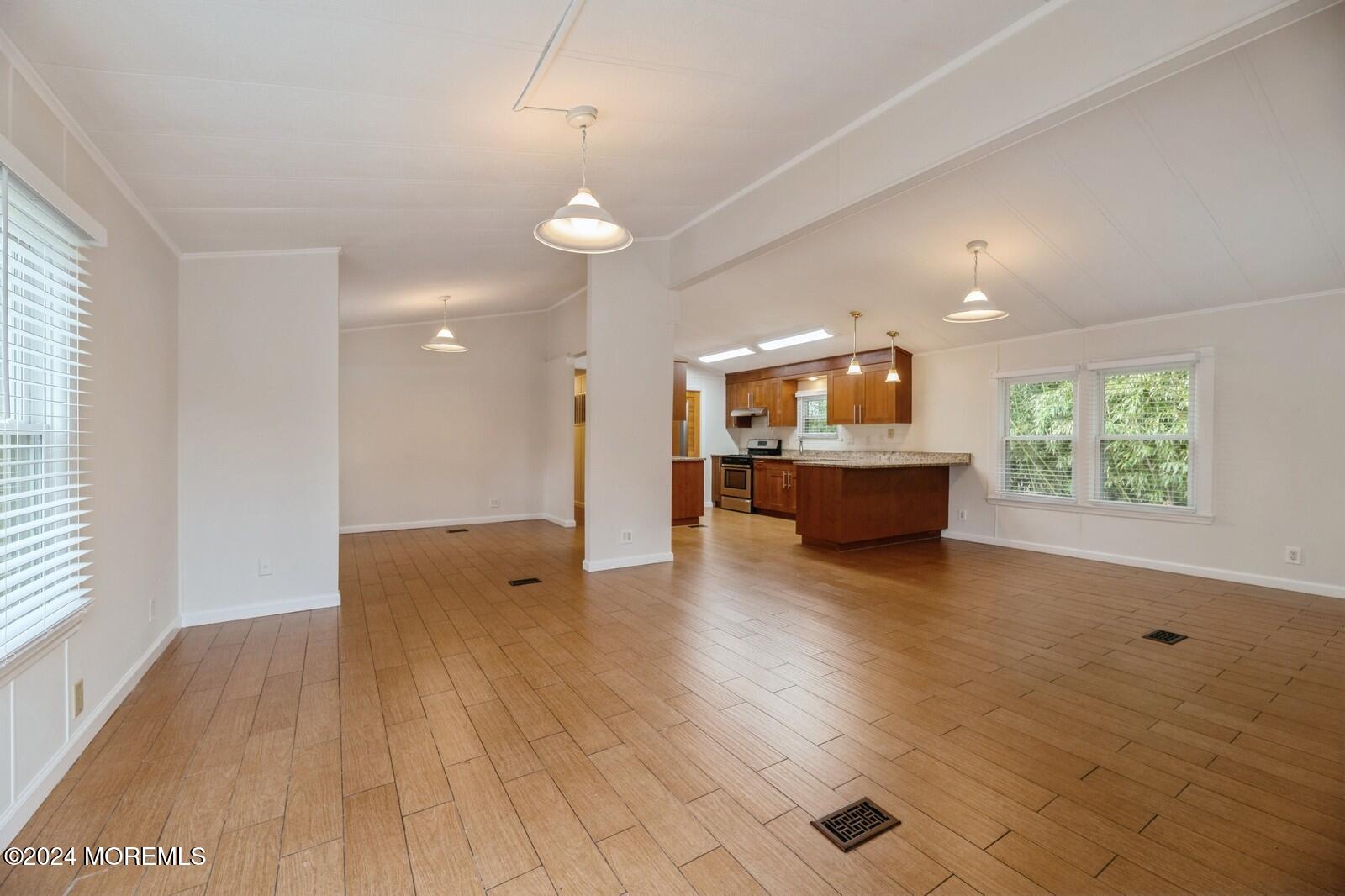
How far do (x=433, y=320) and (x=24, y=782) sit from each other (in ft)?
21.2

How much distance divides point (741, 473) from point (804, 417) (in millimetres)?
1369

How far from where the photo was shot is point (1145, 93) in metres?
2.91

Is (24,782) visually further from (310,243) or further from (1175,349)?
(1175,349)

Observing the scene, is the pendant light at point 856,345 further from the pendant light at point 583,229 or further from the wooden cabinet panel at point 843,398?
the pendant light at point 583,229

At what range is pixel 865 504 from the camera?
648cm

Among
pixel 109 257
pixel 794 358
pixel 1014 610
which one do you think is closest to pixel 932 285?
pixel 1014 610

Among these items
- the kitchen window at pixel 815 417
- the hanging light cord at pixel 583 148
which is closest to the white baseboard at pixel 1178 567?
the kitchen window at pixel 815 417

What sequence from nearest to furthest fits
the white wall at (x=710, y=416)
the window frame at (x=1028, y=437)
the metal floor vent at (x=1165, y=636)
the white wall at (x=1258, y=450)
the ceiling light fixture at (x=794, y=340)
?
the metal floor vent at (x=1165, y=636) < the white wall at (x=1258, y=450) < the window frame at (x=1028, y=437) < the ceiling light fixture at (x=794, y=340) < the white wall at (x=710, y=416)

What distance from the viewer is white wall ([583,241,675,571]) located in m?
5.30

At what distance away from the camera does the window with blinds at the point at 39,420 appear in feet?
5.88

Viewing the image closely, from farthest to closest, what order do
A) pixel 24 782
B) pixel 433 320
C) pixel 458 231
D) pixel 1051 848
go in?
pixel 433 320 < pixel 458 231 < pixel 24 782 < pixel 1051 848

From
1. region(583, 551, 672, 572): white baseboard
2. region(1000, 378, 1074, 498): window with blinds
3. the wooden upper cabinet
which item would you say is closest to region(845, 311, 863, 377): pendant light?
the wooden upper cabinet

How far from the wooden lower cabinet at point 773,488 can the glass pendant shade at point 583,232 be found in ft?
19.6

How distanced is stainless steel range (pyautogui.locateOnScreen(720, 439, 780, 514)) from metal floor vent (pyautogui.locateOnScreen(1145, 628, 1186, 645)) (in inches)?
233
